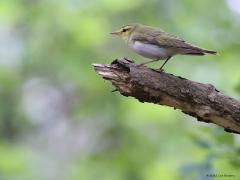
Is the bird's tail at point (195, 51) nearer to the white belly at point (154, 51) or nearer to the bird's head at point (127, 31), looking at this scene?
the white belly at point (154, 51)

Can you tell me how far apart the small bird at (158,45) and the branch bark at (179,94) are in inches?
9.2

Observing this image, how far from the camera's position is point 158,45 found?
12.5ft

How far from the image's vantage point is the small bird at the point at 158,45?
3.68 meters

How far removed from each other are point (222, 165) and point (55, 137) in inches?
148

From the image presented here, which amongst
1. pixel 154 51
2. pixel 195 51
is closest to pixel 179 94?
pixel 195 51

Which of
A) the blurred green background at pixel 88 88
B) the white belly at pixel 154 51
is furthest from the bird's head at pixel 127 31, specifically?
the blurred green background at pixel 88 88

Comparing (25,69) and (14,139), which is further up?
(25,69)

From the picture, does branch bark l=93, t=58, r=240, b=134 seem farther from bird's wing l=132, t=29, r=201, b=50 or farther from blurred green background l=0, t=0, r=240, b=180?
blurred green background l=0, t=0, r=240, b=180

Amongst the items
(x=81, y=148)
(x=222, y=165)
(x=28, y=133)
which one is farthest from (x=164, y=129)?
(x=222, y=165)

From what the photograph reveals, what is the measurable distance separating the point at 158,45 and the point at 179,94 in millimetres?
486

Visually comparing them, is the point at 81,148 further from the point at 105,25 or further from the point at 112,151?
the point at 105,25

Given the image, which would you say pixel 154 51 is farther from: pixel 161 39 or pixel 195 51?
pixel 195 51

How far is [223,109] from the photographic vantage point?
11.1 feet

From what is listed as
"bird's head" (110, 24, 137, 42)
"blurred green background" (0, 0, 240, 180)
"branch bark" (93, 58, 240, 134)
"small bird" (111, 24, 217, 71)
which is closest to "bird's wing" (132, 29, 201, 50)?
"small bird" (111, 24, 217, 71)
